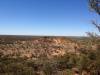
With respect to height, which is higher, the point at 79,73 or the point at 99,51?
the point at 99,51

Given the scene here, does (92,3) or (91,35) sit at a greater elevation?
(92,3)

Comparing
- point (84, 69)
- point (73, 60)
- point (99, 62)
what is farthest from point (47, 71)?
point (73, 60)

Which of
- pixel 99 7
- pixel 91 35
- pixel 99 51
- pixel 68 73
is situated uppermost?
pixel 99 7

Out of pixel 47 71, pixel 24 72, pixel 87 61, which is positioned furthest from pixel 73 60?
pixel 24 72

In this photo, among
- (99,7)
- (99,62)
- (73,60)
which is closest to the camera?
(99,62)

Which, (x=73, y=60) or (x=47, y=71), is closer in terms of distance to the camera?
(x=47, y=71)

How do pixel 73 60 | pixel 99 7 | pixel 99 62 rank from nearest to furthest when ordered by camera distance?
pixel 99 62, pixel 99 7, pixel 73 60

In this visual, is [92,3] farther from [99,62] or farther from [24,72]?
[24,72]

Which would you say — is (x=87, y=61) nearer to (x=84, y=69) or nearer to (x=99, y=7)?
(x=84, y=69)

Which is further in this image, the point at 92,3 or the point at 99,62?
the point at 92,3
